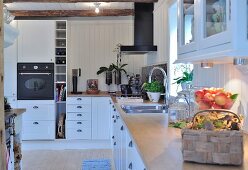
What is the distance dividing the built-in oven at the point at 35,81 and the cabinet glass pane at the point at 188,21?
3713 mm

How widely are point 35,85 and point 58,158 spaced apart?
4.35 ft

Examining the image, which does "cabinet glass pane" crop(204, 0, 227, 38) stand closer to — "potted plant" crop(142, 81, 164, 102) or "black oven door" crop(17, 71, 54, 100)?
"potted plant" crop(142, 81, 164, 102)

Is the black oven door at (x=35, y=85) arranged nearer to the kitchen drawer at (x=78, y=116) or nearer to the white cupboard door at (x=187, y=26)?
the kitchen drawer at (x=78, y=116)

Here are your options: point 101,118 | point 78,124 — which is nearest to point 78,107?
point 78,124

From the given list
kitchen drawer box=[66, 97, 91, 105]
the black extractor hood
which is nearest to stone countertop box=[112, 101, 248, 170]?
the black extractor hood

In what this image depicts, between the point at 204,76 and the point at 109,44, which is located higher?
the point at 109,44

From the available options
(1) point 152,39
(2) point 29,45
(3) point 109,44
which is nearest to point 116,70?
(3) point 109,44

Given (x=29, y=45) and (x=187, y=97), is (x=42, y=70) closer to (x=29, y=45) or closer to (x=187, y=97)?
(x=29, y=45)

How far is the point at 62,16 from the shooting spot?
20.5ft

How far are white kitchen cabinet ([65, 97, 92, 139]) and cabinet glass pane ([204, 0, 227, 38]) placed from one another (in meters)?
4.15

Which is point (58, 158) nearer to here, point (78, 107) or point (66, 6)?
point (78, 107)

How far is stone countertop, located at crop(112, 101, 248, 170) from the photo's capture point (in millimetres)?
1233

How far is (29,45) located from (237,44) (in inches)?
190

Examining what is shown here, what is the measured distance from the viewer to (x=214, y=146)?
4.04 ft
